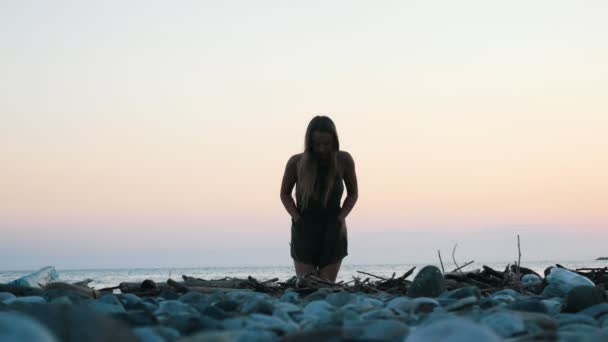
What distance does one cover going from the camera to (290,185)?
6121mm

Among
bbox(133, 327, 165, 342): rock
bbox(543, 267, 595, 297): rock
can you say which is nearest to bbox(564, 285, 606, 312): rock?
bbox(543, 267, 595, 297): rock

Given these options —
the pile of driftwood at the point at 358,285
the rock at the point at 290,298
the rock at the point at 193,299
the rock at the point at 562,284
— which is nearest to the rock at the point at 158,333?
the rock at the point at 193,299

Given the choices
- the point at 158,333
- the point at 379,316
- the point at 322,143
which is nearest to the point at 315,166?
the point at 322,143

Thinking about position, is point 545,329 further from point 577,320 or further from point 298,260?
point 298,260

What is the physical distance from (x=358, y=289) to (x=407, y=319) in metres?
1.84

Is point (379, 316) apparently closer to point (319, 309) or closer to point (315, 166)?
point (319, 309)

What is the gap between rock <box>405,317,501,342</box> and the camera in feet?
5.57

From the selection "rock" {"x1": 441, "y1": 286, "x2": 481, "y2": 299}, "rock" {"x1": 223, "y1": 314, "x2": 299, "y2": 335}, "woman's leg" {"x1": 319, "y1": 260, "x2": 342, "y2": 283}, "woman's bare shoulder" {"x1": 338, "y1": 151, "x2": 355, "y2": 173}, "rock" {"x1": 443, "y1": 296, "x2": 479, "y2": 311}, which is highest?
"woman's bare shoulder" {"x1": 338, "y1": 151, "x2": 355, "y2": 173}

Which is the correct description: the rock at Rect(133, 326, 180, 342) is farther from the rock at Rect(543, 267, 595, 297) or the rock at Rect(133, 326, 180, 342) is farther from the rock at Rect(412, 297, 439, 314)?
the rock at Rect(543, 267, 595, 297)

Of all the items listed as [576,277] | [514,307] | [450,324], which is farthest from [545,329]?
[576,277]

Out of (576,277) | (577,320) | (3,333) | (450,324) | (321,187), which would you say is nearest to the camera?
(3,333)

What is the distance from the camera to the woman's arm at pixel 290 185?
6.03m

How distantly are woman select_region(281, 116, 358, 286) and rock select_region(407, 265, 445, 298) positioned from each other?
2.14 m

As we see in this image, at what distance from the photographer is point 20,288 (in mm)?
4211
